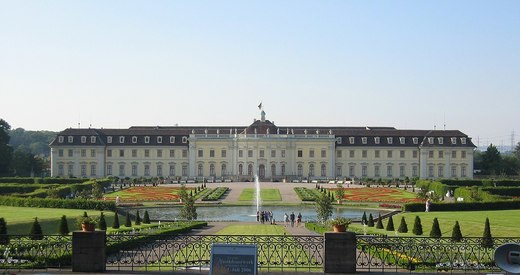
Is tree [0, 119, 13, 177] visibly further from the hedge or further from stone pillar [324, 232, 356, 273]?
stone pillar [324, 232, 356, 273]

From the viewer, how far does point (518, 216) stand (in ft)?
133

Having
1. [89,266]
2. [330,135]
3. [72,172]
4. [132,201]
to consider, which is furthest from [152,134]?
[89,266]

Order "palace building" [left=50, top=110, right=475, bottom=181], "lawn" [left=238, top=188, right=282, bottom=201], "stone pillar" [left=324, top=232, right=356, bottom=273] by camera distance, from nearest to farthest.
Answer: "stone pillar" [left=324, top=232, right=356, bottom=273]
"lawn" [left=238, top=188, right=282, bottom=201]
"palace building" [left=50, top=110, right=475, bottom=181]

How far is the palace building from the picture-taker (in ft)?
335

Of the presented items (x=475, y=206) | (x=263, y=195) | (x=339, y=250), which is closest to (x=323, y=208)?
(x=475, y=206)

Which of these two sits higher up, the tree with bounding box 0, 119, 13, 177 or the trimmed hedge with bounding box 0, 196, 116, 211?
the tree with bounding box 0, 119, 13, 177

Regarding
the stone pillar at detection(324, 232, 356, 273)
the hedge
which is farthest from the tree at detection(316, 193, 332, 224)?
the stone pillar at detection(324, 232, 356, 273)

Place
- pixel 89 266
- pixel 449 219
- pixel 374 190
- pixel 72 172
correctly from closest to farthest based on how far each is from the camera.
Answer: pixel 89 266 → pixel 449 219 → pixel 374 190 → pixel 72 172

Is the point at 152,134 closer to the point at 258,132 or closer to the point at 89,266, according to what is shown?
the point at 258,132

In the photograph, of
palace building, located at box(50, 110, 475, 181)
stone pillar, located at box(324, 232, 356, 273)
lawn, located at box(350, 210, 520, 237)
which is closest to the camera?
stone pillar, located at box(324, 232, 356, 273)

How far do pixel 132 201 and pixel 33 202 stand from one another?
444 inches

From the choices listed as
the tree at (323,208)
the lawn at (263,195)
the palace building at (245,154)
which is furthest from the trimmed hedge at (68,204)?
the palace building at (245,154)

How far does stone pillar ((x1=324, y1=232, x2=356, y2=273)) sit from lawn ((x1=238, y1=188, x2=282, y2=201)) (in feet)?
144

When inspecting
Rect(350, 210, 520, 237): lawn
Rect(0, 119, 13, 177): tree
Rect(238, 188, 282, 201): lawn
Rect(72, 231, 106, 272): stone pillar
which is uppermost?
Rect(0, 119, 13, 177): tree
